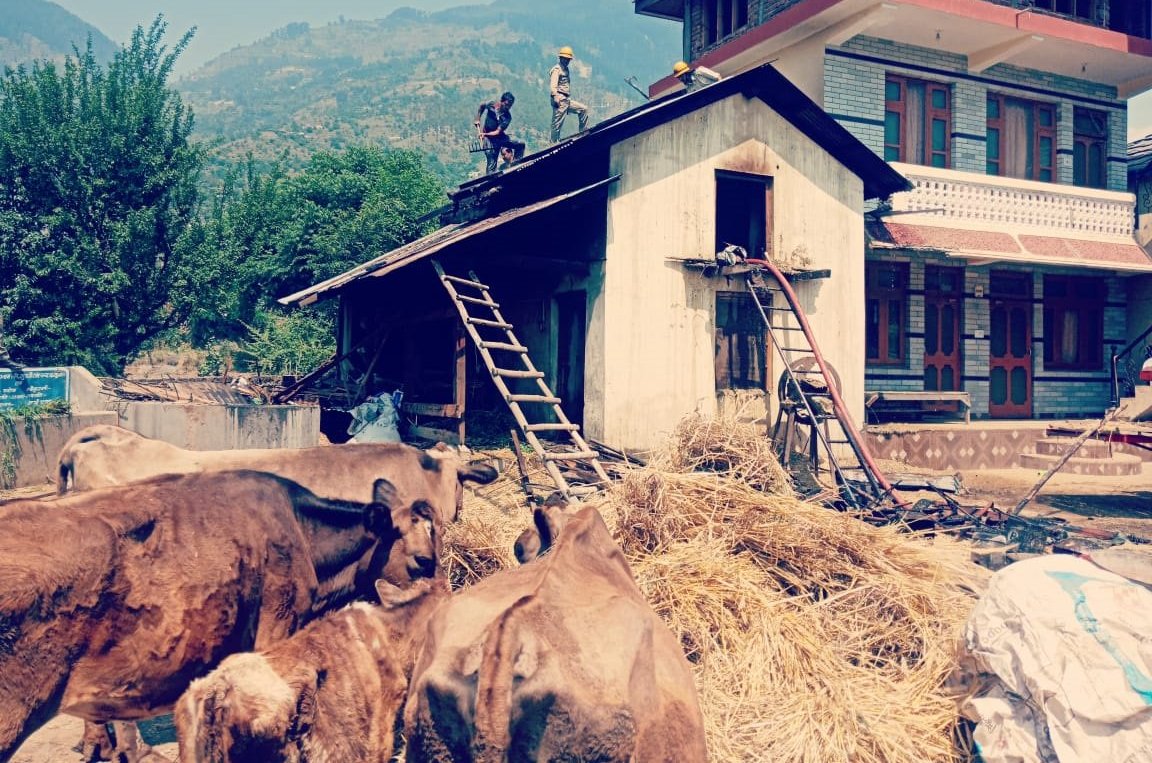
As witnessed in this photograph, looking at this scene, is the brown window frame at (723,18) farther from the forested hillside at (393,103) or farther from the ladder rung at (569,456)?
the forested hillside at (393,103)

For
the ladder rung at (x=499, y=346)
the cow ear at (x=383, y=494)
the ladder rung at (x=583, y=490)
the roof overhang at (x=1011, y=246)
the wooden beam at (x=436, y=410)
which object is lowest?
the ladder rung at (x=583, y=490)

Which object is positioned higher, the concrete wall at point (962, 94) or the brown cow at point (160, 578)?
the concrete wall at point (962, 94)

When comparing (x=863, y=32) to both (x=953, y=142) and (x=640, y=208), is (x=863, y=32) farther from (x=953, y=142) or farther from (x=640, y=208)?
(x=640, y=208)

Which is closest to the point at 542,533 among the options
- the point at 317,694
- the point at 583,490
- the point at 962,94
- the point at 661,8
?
the point at 317,694

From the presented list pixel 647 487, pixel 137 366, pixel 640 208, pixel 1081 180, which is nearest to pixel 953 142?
pixel 1081 180

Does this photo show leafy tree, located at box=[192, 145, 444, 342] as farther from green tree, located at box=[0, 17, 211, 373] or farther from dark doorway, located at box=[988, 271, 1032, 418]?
dark doorway, located at box=[988, 271, 1032, 418]

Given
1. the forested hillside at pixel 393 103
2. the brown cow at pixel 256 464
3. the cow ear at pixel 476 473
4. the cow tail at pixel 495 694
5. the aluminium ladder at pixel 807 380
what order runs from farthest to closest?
the forested hillside at pixel 393 103 → the aluminium ladder at pixel 807 380 → the cow ear at pixel 476 473 → the brown cow at pixel 256 464 → the cow tail at pixel 495 694

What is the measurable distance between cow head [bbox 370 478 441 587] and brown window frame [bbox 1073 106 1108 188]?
20099 mm

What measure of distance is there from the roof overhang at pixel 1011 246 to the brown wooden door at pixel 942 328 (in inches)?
26.5

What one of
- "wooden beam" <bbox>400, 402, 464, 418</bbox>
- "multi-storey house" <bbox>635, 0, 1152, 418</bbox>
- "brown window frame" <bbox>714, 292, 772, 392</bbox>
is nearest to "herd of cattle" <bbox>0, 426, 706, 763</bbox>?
"wooden beam" <bbox>400, 402, 464, 418</bbox>

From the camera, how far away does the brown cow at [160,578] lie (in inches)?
127

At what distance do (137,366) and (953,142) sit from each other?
2381cm

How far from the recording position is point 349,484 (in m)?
5.82

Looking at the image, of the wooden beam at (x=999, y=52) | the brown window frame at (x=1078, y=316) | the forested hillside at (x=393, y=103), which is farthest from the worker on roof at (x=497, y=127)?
the forested hillside at (x=393, y=103)
